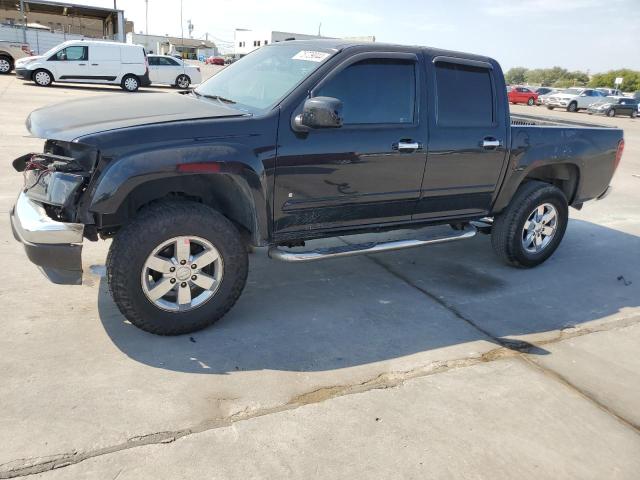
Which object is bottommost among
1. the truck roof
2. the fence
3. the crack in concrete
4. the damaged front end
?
the crack in concrete

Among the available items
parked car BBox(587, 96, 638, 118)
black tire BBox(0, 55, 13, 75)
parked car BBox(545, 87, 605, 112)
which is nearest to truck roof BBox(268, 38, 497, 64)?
black tire BBox(0, 55, 13, 75)

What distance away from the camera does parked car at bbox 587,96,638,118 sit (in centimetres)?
3328

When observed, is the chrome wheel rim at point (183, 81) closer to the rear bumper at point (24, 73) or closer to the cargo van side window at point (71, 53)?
the cargo van side window at point (71, 53)

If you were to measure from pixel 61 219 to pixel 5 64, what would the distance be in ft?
84.6

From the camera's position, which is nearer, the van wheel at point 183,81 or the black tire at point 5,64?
the van wheel at point 183,81

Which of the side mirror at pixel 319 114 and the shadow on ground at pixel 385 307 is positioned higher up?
the side mirror at pixel 319 114

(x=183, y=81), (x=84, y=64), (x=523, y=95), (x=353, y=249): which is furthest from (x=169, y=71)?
(x=523, y=95)

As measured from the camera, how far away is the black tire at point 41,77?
2019 cm

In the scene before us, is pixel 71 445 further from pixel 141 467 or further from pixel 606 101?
pixel 606 101

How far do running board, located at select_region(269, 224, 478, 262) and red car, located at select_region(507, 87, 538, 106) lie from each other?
36030mm

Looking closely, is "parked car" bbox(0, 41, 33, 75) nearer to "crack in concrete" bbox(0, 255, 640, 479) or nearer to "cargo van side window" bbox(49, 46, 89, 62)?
"cargo van side window" bbox(49, 46, 89, 62)

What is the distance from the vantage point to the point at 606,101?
33562 mm

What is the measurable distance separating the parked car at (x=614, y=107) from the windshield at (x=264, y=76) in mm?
34489

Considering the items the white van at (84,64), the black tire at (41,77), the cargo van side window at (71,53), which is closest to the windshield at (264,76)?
the white van at (84,64)
